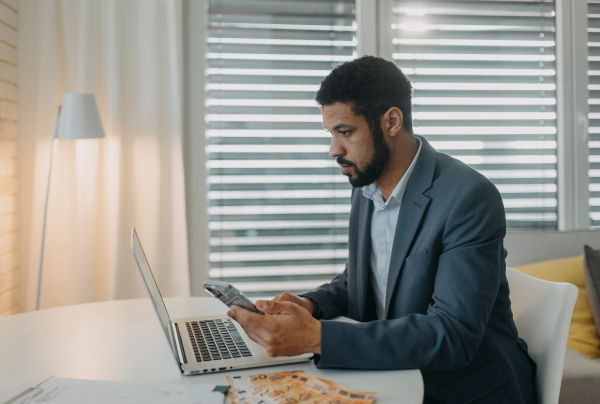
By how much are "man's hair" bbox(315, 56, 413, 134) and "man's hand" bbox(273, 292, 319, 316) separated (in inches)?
20.9

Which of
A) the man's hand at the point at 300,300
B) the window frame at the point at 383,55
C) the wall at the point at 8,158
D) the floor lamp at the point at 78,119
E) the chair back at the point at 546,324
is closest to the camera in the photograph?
the chair back at the point at 546,324

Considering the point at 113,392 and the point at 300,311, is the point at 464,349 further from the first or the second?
the point at 113,392

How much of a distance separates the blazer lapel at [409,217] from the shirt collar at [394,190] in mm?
64

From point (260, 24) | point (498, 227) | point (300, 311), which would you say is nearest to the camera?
point (300, 311)

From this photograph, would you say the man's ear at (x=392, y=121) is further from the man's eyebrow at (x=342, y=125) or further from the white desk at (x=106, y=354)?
the white desk at (x=106, y=354)

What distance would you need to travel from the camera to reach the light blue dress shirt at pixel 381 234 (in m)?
1.41

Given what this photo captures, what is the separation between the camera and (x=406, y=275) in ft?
3.94

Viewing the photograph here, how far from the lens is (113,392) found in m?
0.83

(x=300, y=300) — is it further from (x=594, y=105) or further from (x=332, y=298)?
(x=594, y=105)

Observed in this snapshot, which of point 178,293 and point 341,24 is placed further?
point 341,24

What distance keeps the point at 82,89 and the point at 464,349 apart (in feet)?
7.07

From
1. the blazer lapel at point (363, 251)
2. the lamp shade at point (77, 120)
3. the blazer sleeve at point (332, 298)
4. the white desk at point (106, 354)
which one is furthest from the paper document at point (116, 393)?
the lamp shade at point (77, 120)

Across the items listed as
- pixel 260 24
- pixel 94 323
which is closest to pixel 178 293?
pixel 94 323

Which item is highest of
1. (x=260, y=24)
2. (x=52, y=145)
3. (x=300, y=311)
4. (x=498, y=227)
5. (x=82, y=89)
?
(x=260, y=24)
